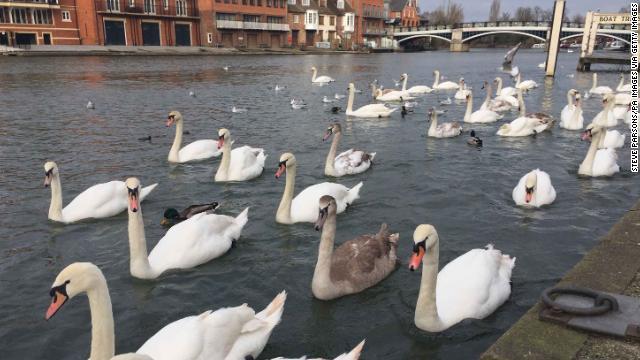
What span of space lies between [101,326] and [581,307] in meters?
4.10

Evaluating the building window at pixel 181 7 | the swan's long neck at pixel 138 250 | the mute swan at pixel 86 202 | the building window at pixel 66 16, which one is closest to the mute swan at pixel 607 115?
the mute swan at pixel 86 202

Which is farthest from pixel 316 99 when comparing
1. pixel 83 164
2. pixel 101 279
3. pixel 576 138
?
pixel 101 279

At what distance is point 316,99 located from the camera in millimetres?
27234

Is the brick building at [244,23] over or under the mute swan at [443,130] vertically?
over

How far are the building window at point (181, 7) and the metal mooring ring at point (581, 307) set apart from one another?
7847 cm

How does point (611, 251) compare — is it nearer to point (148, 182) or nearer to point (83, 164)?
point (148, 182)

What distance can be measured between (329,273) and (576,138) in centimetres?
1298

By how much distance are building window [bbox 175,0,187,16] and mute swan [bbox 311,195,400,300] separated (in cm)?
7577

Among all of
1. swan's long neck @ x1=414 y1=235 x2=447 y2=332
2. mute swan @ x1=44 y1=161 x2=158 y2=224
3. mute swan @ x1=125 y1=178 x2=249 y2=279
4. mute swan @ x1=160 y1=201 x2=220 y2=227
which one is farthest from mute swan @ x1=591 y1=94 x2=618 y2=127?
mute swan @ x1=44 y1=161 x2=158 y2=224

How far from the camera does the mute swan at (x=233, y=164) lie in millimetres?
11266

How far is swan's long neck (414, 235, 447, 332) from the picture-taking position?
5.36m

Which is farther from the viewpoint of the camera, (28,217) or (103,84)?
(103,84)

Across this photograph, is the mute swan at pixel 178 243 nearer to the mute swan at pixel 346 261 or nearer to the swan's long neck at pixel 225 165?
the mute swan at pixel 346 261

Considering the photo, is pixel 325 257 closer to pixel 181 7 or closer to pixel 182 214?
pixel 182 214
